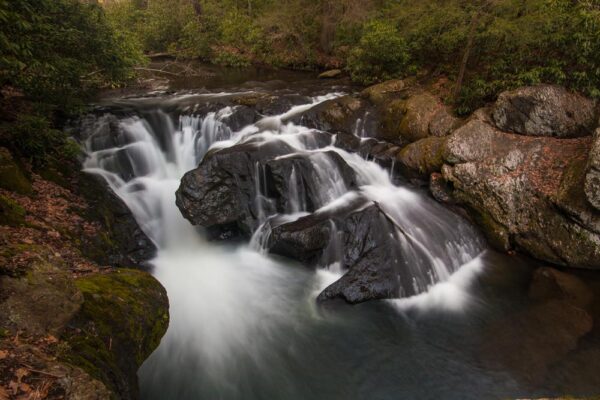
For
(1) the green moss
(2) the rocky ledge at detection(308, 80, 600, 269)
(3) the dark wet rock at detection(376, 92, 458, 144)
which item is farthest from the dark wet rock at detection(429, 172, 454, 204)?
(1) the green moss

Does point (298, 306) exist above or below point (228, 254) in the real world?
below

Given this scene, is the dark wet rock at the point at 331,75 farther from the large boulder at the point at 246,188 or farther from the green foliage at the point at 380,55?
the large boulder at the point at 246,188

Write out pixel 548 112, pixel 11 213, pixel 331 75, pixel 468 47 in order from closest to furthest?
pixel 11 213 < pixel 548 112 < pixel 468 47 < pixel 331 75

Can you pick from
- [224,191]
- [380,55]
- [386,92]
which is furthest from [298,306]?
[380,55]

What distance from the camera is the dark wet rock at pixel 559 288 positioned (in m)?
7.02

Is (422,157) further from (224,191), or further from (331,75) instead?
(331,75)

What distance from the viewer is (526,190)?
847cm

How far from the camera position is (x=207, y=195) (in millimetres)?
8422

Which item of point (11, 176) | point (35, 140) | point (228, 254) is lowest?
point (228, 254)

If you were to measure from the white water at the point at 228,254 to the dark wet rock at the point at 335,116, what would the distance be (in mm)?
776

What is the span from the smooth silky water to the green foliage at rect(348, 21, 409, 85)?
20.8ft

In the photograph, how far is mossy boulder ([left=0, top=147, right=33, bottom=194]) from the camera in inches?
241

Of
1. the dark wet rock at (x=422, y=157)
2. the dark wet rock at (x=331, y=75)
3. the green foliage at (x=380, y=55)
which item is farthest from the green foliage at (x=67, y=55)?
the dark wet rock at (x=331, y=75)

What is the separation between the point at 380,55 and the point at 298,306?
39.2 feet
